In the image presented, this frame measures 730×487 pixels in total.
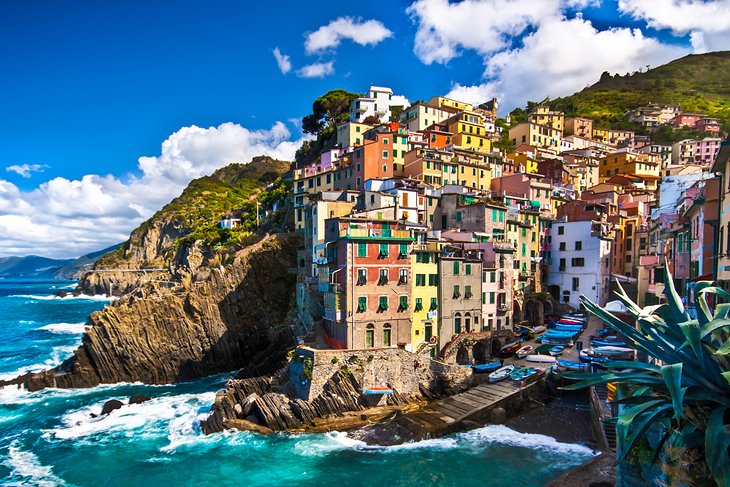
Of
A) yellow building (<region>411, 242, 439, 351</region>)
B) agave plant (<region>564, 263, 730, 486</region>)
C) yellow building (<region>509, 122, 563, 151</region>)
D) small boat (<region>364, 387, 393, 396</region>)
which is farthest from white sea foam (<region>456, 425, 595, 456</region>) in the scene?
yellow building (<region>509, 122, 563, 151</region>)

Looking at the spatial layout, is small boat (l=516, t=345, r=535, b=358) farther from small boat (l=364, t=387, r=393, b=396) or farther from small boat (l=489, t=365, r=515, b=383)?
small boat (l=364, t=387, r=393, b=396)

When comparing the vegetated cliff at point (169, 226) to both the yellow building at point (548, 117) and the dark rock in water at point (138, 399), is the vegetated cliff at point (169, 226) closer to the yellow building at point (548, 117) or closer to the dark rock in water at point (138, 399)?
the yellow building at point (548, 117)

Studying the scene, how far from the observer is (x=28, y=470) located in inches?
1298

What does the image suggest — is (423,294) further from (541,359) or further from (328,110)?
(328,110)

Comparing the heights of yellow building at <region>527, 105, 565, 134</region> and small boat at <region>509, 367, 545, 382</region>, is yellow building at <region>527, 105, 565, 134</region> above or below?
above

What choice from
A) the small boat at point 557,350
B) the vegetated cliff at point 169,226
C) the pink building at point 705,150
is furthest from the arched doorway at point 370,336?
the pink building at point 705,150

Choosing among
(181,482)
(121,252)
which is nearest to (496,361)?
(181,482)

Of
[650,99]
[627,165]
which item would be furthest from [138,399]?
[650,99]

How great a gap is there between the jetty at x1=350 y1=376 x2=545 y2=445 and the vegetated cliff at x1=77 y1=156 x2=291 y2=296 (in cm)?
9500

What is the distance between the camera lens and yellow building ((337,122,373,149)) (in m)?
82.5

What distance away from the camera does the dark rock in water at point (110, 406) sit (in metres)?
42.9

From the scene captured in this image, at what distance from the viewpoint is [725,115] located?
135 meters

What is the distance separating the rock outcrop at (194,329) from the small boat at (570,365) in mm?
29847

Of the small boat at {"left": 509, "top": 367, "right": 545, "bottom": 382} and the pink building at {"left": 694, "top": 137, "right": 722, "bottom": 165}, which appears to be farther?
the pink building at {"left": 694, "top": 137, "right": 722, "bottom": 165}
